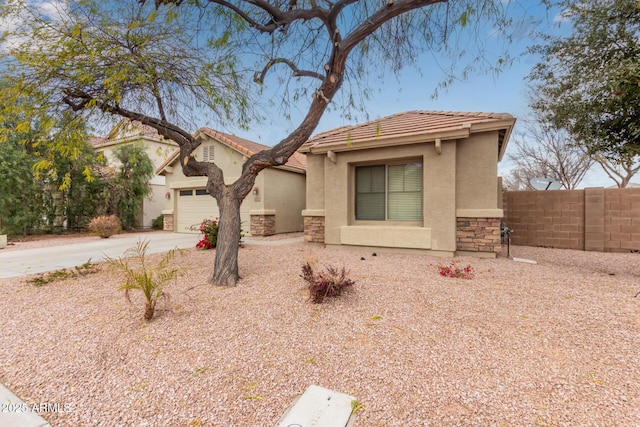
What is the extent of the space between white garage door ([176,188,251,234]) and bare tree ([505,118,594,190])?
1794 cm

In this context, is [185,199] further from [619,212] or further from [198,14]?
[619,212]

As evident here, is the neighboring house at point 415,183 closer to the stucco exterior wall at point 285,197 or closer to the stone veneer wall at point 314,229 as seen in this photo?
the stone veneer wall at point 314,229

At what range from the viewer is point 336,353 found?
2684mm

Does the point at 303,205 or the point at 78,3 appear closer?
the point at 78,3

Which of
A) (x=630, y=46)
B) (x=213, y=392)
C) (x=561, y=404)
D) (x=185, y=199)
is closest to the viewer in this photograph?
(x=561, y=404)

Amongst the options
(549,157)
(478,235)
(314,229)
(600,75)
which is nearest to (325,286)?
(478,235)

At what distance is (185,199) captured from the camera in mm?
14023

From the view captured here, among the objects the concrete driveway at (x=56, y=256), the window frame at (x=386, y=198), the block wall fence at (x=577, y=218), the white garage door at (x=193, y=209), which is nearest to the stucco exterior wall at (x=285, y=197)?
the white garage door at (x=193, y=209)

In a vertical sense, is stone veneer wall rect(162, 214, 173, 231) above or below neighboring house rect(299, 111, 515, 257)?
below

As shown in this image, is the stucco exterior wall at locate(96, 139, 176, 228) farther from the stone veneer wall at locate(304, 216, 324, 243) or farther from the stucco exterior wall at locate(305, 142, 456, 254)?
the stucco exterior wall at locate(305, 142, 456, 254)

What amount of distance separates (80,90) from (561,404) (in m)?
7.16

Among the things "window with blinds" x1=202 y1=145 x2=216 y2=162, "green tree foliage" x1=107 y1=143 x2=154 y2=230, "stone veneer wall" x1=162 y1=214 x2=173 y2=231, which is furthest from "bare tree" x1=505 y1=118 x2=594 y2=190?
"green tree foliage" x1=107 y1=143 x2=154 y2=230

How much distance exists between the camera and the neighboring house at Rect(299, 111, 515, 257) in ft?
23.1


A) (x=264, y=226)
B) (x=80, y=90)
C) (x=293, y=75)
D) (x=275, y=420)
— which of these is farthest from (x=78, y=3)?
(x=264, y=226)
